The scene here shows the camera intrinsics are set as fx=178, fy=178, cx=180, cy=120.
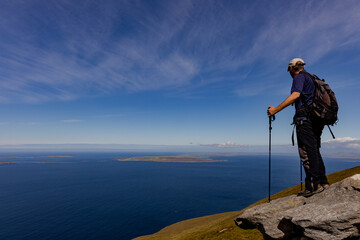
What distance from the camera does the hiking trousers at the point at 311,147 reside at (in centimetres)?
705

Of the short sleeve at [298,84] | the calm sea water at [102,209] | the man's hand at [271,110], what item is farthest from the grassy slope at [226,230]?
the calm sea water at [102,209]

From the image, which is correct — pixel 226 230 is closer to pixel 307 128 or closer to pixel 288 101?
pixel 307 128

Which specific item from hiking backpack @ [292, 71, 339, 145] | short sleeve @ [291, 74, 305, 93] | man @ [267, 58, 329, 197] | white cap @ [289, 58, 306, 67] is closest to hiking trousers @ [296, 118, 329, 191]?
man @ [267, 58, 329, 197]

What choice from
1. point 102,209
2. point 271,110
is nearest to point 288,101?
point 271,110

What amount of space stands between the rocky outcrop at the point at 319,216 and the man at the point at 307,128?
25.2 inches

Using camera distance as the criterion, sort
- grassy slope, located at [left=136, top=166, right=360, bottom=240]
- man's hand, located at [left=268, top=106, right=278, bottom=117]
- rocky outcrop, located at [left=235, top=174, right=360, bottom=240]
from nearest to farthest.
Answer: rocky outcrop, located at [left=235, top=174, right=360, bottom=240]
man's hand, located at [left=268, top=106, right=278, bottom=117]
grassy slope, located at [left=136, top=166, right=360, bottom=240]

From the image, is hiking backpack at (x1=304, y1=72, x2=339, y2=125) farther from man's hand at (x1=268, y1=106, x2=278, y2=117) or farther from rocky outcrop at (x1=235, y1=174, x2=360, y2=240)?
rocky outcrop at (x1=235, y1=174, x2=360, y2=240)

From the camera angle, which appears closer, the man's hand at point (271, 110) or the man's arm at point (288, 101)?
the man's arm at point (288, 101)

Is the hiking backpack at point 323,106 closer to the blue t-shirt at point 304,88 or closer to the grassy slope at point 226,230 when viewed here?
the blue t-shirt at point 304,88

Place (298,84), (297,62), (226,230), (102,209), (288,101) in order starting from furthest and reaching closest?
(102,209)
(226,230)
(297,62)
(298,84)
(288,101)

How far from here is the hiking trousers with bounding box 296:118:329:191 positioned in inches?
278

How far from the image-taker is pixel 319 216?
6.13m

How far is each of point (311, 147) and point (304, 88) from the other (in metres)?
2.37

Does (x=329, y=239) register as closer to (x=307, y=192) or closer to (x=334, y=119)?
(x=307, y=192)
